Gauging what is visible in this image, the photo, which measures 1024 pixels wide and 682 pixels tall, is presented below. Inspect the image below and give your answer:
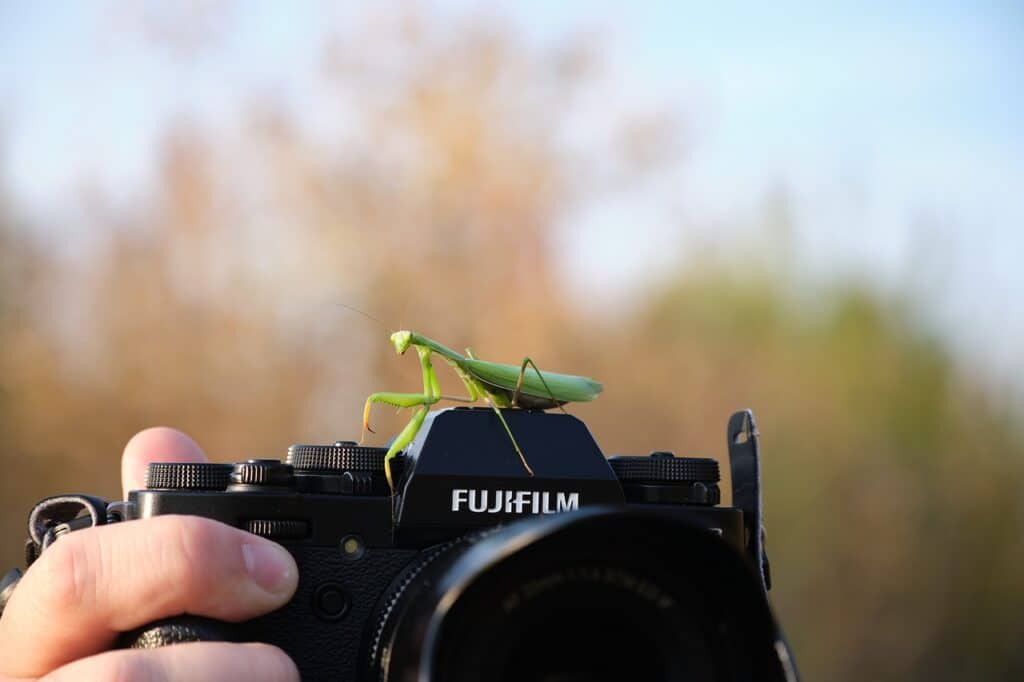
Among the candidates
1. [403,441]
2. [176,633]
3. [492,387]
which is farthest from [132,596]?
[492,387]

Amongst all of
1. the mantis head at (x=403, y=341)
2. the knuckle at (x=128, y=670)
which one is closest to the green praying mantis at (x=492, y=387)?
the mantis head at (x=403, y=341)

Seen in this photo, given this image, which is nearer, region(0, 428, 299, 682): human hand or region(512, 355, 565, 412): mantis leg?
region(0, 428, 299, 682): human hand

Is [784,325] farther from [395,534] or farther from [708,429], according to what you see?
[395,534]

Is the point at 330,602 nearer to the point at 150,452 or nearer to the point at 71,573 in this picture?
the point at 71,573

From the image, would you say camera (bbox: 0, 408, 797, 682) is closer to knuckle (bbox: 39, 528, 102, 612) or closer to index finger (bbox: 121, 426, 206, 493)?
knuckle (bbox: 39, 528, 102, 612)

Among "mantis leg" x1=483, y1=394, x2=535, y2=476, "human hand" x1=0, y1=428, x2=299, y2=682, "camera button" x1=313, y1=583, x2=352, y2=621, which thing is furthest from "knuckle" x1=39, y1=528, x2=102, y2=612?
"mantis leg" x1=483, y1=394, x2=535, y2=476

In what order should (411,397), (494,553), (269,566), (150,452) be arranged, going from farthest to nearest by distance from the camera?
1. (150,452)
2. (411,397)
3. (269,566)
4. (494,553)
